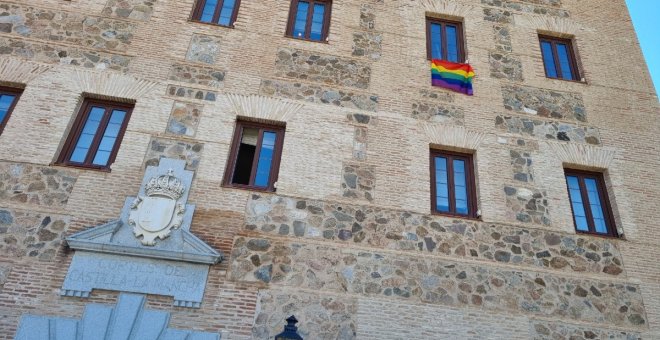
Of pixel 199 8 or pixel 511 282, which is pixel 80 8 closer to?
pixel 199 8

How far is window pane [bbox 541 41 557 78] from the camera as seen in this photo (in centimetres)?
983

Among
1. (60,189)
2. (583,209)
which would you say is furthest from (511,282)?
(60,189)

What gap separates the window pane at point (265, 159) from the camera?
304 inches

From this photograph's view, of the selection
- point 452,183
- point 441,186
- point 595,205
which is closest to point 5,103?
point 441,186

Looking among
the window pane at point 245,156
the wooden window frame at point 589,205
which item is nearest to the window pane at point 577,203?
the wooden window frame at point 589,205

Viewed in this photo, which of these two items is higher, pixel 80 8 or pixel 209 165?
pixel 80 8

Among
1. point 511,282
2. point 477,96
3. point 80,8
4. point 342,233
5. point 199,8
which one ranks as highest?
point 199,8

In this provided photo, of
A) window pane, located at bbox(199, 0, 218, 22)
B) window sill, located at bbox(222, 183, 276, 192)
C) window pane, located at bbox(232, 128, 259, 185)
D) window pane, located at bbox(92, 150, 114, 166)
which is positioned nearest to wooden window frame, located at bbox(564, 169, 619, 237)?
window sill, located at bbox(222, 183, 276, 192)

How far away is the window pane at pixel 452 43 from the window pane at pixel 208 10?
4.78 m

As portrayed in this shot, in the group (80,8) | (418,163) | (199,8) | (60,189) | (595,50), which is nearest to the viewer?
(60,189)

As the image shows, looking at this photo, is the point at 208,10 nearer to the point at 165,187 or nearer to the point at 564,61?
the point at 165,187

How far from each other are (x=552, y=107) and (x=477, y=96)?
4.85 ft

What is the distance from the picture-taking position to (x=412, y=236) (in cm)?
742

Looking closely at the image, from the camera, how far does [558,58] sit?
10117 mm
